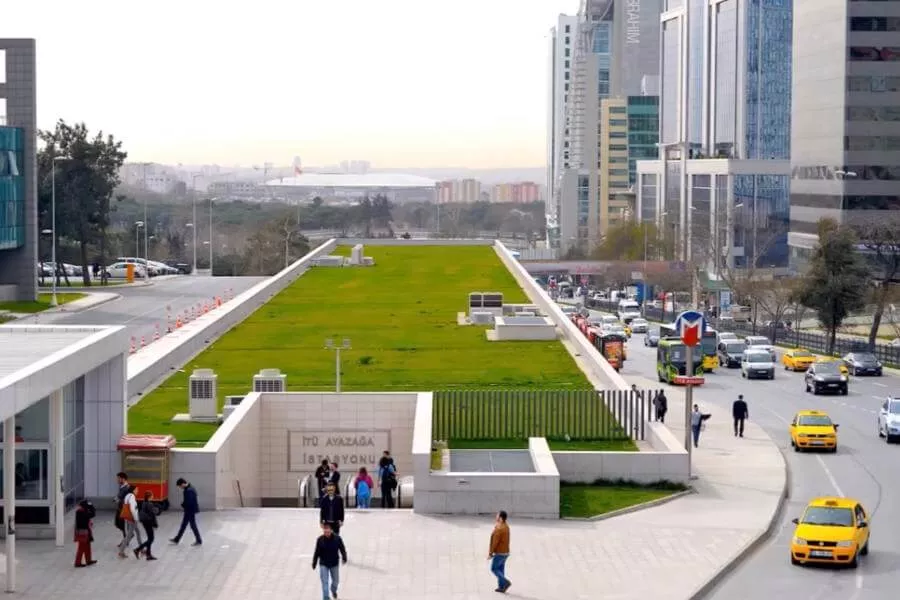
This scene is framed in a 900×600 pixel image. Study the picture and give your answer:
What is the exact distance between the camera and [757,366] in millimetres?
61875

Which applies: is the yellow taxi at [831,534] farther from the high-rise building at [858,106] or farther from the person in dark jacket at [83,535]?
the high-rise building at [858,106]

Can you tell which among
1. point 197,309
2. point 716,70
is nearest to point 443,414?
point 197,309

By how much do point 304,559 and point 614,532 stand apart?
5480mm

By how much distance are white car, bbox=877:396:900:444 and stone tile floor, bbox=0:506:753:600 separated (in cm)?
1355

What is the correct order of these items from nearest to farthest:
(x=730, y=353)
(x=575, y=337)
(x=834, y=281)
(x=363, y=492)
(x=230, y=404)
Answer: (x=363, y=492) < (x=230, y=404) < (x=575, y=337) < (x=730, y=353) < (x=834, y=281)

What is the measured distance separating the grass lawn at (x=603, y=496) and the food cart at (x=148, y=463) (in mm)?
6698

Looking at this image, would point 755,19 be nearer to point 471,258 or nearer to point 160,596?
point 471,258

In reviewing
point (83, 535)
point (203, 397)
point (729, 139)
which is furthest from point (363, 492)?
point (729, 139)

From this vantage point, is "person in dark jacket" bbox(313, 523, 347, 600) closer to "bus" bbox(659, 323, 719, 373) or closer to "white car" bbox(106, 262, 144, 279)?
"bus" bbox(659, 323, 719, 373)

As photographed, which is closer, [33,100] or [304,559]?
[304,559]

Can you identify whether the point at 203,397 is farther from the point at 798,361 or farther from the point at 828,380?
the point at 798,361

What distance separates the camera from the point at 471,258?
3780 inches

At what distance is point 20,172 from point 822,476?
5939 centimetres

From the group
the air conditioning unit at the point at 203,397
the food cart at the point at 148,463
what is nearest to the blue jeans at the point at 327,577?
the food cart at the point at 148,463
